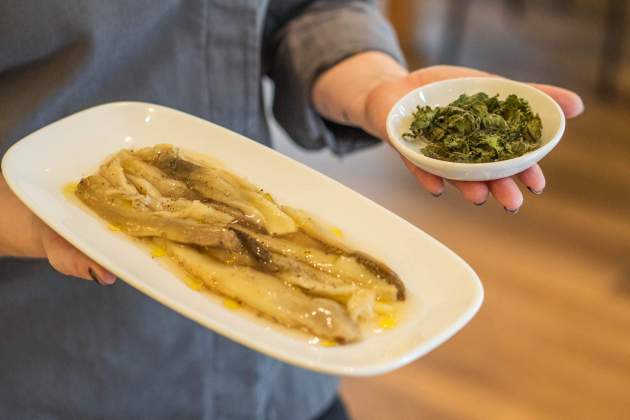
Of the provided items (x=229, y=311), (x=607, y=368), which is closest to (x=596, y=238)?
(x=607, y=368)

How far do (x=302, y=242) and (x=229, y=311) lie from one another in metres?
0.12

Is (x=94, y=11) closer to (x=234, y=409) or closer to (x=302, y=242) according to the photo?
(x=302, y=242)

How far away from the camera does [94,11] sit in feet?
2.72

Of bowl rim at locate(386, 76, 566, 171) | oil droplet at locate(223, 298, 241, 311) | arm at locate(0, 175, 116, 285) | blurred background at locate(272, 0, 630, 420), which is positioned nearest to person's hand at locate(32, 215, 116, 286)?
arm at locate(0, 175, 116, 285)

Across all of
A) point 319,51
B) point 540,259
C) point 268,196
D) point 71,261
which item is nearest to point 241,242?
point 268,196

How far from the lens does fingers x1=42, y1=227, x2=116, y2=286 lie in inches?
26.9

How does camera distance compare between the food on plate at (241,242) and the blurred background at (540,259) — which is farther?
the blurred background at (540,259)

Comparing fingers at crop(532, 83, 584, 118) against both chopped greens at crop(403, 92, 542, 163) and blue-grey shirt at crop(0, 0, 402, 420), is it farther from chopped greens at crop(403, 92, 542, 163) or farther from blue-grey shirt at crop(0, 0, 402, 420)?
blue-grey shirt at crop(0, 0, 402, 420)

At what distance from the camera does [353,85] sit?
0.97m

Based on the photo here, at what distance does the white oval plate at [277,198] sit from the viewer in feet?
2.06

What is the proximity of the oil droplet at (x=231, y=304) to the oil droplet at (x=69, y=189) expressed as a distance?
236 mm

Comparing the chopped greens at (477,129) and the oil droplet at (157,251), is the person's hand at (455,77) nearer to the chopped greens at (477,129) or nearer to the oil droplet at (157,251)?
the chopped greens at (477,129)

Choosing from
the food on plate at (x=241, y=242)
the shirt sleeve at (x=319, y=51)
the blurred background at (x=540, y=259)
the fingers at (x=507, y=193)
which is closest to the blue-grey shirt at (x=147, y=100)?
the shirt sleeve at (x=319, y=51)

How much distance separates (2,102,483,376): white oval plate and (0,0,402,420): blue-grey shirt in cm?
6
